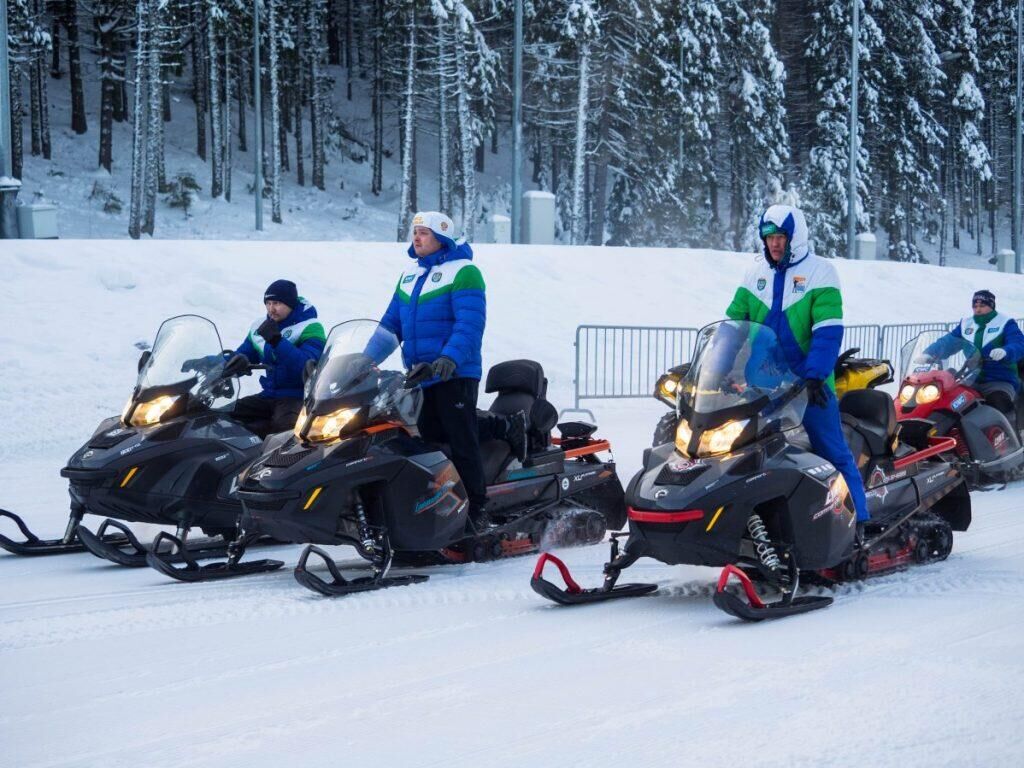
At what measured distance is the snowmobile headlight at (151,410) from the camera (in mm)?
7195

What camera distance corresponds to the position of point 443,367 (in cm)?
641

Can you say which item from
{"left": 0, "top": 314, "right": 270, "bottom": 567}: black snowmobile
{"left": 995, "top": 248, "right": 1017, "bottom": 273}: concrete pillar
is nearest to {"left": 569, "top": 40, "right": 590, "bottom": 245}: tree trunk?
{"left": 995, "top": 248, "right": 1017, "bottom": 273}: concrete pillar

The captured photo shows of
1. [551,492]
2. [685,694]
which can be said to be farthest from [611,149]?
[685,694]

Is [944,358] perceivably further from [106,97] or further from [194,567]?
[106,97]

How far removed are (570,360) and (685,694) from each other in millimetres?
13186

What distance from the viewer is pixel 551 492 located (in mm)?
7691

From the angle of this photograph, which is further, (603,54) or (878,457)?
(603,54)

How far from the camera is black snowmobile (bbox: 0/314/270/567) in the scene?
6.96 metres

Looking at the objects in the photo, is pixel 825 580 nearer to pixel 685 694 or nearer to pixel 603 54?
pixel 685 694

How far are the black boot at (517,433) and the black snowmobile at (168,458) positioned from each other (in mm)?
1447

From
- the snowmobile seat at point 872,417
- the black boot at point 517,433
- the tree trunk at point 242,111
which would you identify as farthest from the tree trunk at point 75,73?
the snowmobile seat at point 872,417

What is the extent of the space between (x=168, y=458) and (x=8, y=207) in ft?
41.9

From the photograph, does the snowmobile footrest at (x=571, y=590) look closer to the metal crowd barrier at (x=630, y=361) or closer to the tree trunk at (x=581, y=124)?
the metal crowd barrier at (x=630, y=361)

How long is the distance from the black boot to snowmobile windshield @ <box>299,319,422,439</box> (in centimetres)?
87
